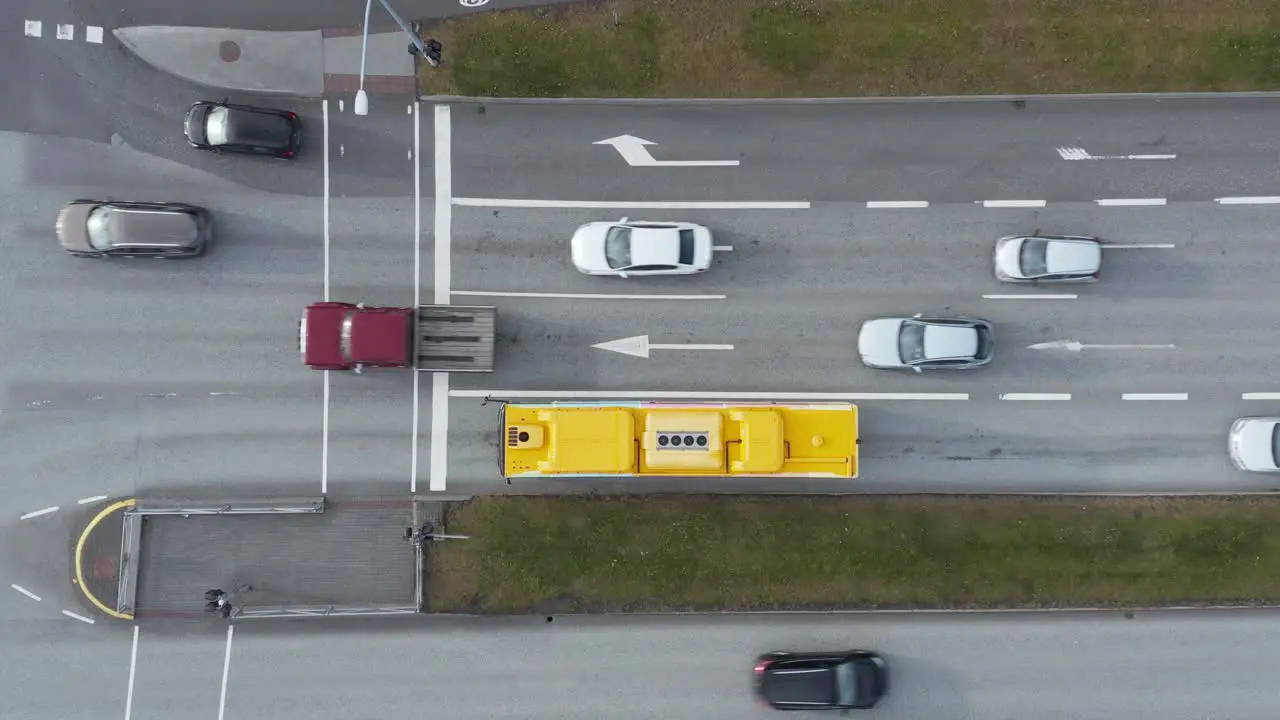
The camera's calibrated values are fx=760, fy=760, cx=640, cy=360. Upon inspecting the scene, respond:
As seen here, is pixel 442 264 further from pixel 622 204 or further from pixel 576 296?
pixel 622 204

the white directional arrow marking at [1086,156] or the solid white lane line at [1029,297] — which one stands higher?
the white directional arrow marking at [1086,156]

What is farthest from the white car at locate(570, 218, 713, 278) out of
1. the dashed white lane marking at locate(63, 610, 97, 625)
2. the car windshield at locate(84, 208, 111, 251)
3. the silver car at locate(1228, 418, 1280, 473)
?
the dashed white lane marking at locate(63, 610, 97, 625)

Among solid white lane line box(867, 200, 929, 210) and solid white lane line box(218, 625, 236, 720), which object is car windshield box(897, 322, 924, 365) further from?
solid white lane line box(218, 625, 236, 720)

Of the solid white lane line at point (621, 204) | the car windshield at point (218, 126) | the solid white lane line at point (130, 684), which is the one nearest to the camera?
the car windshield at point (218, 126)

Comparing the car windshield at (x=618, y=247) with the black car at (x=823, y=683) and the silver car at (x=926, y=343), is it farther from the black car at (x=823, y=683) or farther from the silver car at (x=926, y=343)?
the black car at (x=823, y=683)

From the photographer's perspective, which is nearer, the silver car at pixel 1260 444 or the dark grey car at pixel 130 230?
the dark grey car at pixel 130 230

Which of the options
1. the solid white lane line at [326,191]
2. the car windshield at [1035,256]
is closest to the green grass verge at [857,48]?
the solid white lane line at [326,191]
